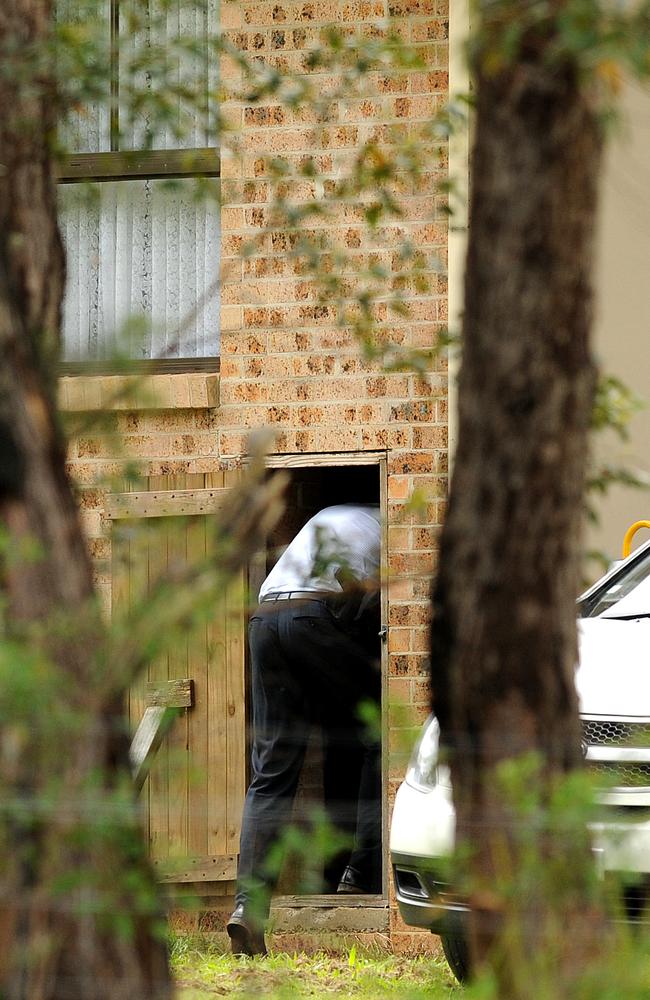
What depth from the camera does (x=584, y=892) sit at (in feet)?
8.76

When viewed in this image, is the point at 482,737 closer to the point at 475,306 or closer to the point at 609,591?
the point at 475,306

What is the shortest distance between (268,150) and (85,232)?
43.4 inches

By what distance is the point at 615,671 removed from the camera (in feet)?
17.2

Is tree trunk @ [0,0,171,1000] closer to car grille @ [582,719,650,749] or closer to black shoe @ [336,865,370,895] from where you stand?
car grille @ [582,719,650,749]

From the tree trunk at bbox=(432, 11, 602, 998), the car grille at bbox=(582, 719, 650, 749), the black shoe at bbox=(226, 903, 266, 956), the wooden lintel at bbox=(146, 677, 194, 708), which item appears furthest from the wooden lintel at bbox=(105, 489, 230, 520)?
the tree trunk at bbox=(432, 11, 602, 998)

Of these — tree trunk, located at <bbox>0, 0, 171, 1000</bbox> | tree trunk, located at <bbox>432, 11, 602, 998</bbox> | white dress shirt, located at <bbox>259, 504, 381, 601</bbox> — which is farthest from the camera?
white dress shirt, located at <bbox>259, 504, 381, 601</bbox>

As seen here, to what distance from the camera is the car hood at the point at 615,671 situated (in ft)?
16.8

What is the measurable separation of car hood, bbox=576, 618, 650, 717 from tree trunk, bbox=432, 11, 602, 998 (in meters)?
2.26

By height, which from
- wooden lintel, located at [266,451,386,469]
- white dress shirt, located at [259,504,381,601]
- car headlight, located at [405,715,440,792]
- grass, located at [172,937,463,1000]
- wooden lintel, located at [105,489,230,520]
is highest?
wooden lintel, located at [266,451,386,469]

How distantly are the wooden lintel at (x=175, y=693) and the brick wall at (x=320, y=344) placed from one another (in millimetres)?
693

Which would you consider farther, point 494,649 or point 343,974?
point 343,974

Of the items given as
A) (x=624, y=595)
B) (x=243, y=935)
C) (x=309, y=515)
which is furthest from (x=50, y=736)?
(x=309, y=515)

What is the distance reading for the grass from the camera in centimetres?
529

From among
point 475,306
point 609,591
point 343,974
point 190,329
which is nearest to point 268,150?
point 190,329
